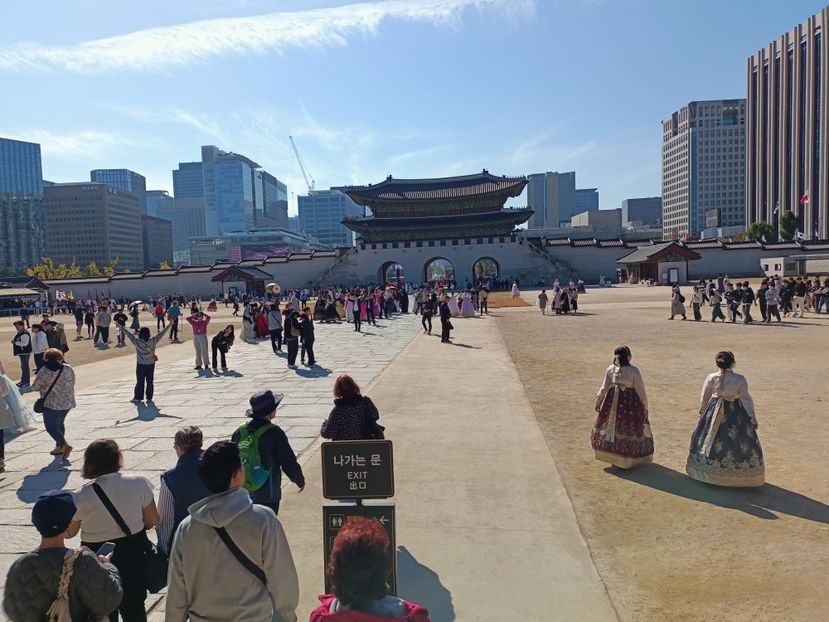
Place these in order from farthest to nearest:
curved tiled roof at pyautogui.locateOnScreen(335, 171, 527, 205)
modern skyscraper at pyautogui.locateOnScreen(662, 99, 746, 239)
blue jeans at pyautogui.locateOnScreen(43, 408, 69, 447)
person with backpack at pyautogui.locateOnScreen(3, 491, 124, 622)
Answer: modern skyscraper at pyautogui.locateOnScreen(662, 99, 746, 239) < curved tiled roof at pyautogui.locateOnScreen(335, 171, 527, 205) < blue jeans at pyautogui.locateOnScreen(43, 408, 69, 447) < person with backpack at pyautogui.locateOnScreen(3, 491, 124, 622)

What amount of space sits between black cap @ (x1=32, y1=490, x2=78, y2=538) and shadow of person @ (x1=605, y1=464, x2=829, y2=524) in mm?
5235

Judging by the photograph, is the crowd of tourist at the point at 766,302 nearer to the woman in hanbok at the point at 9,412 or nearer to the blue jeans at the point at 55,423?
the blue jeans at the point at 55,423

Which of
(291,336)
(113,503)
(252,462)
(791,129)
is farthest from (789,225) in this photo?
(113,503)

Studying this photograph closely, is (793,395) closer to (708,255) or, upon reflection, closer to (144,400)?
(144,400)

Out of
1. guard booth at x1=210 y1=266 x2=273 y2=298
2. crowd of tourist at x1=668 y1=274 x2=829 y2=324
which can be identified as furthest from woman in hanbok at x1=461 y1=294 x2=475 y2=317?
guard booth at x1=210 y1=266 x2=273 y2=298

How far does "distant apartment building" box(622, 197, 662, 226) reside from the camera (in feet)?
566

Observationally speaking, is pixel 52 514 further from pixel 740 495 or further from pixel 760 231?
pixel 760 231

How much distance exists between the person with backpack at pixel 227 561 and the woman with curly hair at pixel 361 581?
503mm

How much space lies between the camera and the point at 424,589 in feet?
13.1

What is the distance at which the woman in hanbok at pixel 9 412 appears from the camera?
670 cm

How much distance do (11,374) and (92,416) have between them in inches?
278

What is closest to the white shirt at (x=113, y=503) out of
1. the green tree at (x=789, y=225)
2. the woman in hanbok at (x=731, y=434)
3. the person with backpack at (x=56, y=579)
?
the person with backpack at (x=56, y=579)

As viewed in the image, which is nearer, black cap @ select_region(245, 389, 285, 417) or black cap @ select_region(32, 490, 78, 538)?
black cap @ select_region(32, 490, 78, 538)

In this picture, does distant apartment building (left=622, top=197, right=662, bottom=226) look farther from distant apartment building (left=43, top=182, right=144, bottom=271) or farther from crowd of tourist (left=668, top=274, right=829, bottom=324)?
crowd of tourist (left=668, top=274, right=829, bottom=324)
